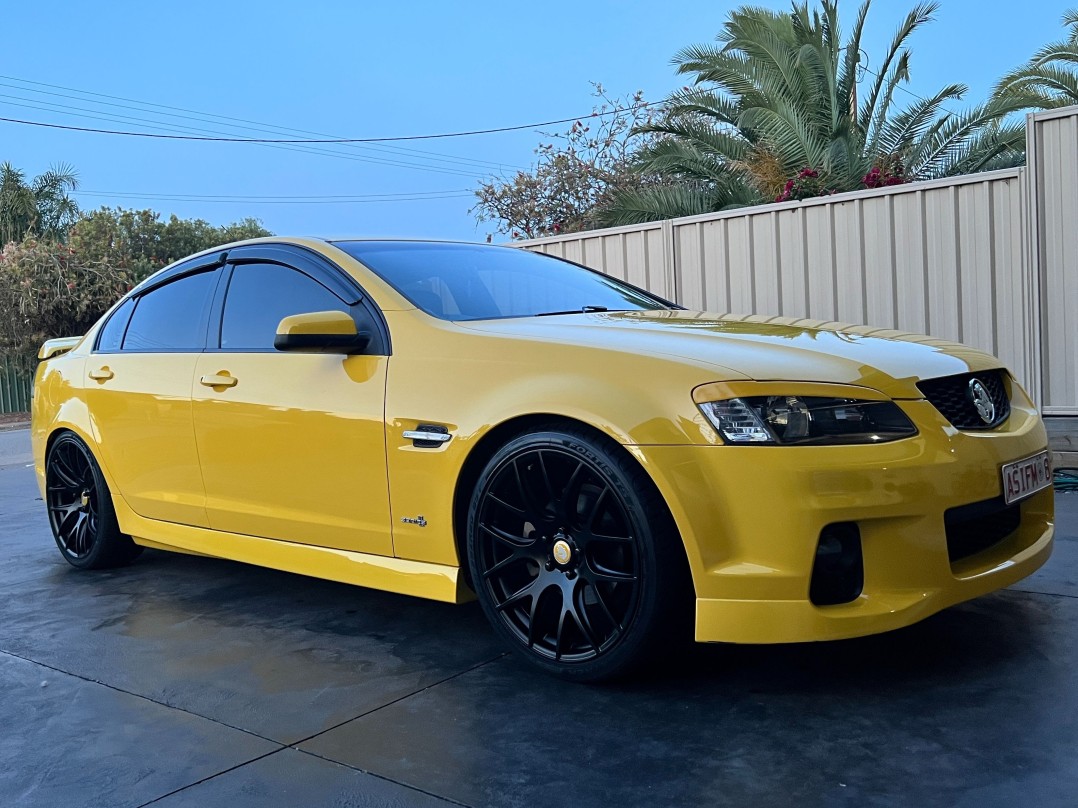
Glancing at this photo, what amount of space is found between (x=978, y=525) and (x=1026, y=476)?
8.7 inches

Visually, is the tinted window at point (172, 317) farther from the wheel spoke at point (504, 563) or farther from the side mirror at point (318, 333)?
the wheel spoke at point (504, 563)

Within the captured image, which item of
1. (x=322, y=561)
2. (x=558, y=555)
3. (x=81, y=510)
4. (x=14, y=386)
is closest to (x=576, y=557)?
(x=558, y=555)

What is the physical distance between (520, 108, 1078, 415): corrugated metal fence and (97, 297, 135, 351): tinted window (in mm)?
4715

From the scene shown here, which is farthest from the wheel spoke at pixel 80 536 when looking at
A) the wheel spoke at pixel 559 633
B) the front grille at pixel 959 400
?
the front grille at pixel 959 400

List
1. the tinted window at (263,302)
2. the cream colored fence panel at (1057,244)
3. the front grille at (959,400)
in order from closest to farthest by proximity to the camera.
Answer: the front grille at (959,400) → the tinted window at (263,302) → the cream colored fence panel at (1057,244)

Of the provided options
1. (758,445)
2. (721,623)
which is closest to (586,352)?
(758,445)

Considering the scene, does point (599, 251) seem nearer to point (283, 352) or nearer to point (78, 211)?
point (283, 352)

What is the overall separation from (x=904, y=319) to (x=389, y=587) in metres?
4.95

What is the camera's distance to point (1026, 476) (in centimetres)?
314

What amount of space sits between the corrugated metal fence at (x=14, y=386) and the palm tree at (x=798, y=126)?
19.7 m

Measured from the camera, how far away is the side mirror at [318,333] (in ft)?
11.5

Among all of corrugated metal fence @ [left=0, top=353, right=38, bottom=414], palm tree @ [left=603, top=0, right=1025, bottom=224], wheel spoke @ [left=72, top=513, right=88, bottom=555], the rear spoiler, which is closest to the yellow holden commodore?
wheel spoke @ [left=72, top=513, right=88, bottom=555]

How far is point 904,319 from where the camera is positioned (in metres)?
7.24

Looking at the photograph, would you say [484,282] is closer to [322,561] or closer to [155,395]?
[322,561]
